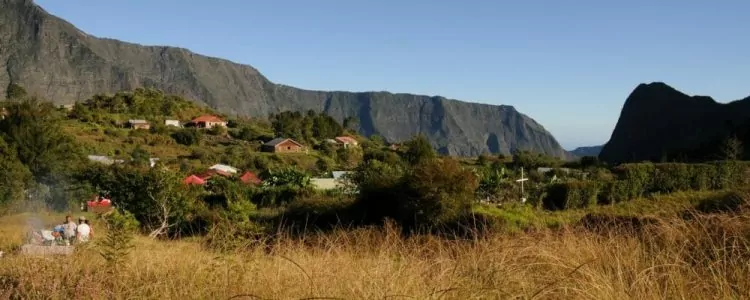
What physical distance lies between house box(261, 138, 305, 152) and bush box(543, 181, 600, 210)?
39.7m

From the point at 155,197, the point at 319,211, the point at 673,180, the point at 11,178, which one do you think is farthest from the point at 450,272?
the point at 11,178

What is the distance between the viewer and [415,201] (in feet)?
69.9

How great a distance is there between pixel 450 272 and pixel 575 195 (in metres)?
22.7

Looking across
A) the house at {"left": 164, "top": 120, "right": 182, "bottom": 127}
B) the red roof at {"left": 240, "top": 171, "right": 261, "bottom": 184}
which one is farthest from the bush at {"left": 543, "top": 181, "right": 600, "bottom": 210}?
the house at {"left": 164, "top": 120, "right": 182, "bottom": 127}

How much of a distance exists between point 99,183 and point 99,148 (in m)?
24.4

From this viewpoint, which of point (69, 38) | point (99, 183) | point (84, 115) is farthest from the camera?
point (69, 38)

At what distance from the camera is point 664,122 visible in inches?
4670

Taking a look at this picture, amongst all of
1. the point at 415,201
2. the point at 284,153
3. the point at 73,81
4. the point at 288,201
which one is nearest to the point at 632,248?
the point at 415,201

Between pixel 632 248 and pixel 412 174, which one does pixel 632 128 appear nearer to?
pixel 412 174

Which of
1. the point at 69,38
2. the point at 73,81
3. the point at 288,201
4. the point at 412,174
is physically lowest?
the point at 288,201

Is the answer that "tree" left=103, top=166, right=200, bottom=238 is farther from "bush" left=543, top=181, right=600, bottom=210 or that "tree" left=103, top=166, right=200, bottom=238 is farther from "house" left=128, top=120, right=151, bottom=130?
"house" left=128, top=120, right=151, bottom=130

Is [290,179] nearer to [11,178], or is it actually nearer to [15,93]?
[11,178]

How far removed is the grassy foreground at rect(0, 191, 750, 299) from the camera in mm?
2740

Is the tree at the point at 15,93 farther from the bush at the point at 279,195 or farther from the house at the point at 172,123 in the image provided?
the bush at the point at 279,195
